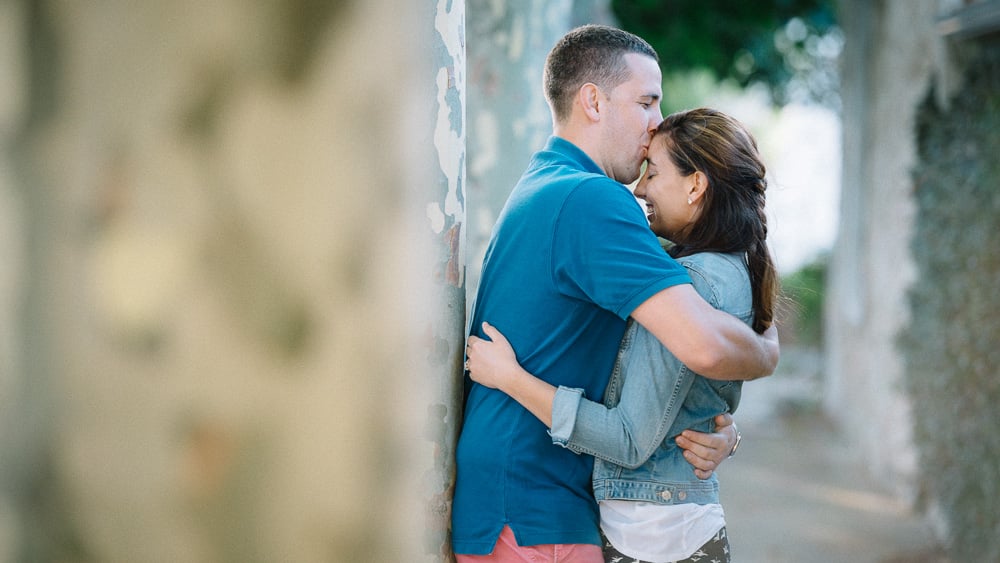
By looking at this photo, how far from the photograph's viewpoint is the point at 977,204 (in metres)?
5.44

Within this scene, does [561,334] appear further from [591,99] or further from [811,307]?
[811,307]

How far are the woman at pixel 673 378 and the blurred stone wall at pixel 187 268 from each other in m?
0.46

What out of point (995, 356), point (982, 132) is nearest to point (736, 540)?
point (995, 356)

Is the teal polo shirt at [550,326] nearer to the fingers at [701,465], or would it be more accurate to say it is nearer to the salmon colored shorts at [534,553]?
the salmon colored shorts at [534,553]

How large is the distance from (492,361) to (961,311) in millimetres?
4306

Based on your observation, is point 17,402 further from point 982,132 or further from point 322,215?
point 982,132

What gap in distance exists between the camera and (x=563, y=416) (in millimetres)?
2105

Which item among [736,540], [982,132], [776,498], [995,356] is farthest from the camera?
[776,498]

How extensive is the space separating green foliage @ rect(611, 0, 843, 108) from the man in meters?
8.83

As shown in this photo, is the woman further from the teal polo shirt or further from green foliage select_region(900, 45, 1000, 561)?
green foliage select_region(900, 45, 1000, 561)

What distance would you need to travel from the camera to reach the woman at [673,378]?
2156mm

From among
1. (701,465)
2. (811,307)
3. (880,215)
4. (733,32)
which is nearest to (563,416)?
(701,465)

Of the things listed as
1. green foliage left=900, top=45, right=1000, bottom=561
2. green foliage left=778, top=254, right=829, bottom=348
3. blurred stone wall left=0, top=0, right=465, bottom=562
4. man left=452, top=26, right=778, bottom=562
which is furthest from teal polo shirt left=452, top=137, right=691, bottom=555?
green foliage left=778, top=254, right=829, bottom=348

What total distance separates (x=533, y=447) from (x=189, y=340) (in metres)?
→ 0.72
